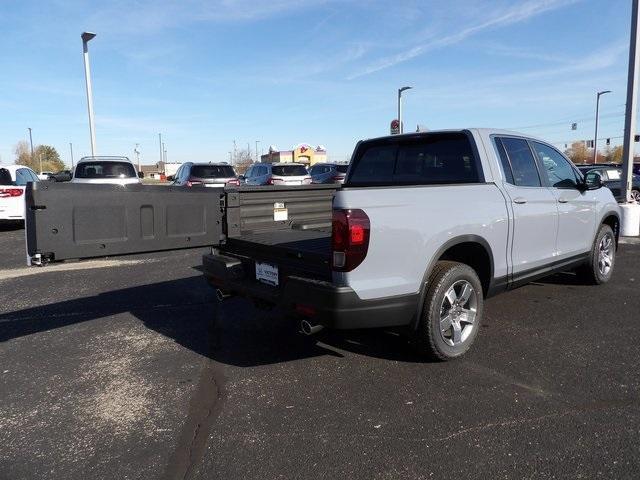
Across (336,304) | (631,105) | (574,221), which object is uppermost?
(631,105)

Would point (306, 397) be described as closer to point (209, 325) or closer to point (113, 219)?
point (113, 219)

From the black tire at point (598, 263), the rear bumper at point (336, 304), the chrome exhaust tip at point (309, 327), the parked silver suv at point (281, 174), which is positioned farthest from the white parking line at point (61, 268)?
the parked silver suv at point (281, 174)

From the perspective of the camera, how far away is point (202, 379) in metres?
3.85

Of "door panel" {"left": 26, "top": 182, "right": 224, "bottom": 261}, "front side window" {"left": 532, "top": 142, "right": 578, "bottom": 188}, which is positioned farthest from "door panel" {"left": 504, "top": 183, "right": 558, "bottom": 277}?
"door panel" {"left": 26, "top": 182, "right": 224, "bottom": 261}

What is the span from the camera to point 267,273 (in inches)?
158

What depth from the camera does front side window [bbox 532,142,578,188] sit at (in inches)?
206

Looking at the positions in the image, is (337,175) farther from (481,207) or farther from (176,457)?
(176,457)

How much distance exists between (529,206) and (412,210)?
5.75 ft

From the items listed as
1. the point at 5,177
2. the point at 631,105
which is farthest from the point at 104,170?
the point at 631,105

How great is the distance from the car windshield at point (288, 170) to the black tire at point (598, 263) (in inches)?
502

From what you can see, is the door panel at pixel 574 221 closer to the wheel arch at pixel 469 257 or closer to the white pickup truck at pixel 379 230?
the white pickup truck at pixel 379 230

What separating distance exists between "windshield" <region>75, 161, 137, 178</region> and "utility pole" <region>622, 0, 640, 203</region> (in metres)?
12.0

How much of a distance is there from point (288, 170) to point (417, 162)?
1393 cm

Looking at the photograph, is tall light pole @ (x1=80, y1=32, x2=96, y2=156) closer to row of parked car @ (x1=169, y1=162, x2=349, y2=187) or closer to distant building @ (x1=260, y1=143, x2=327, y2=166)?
row of parked car @ (x1=169, y1=162, x2=349, y2=187)
